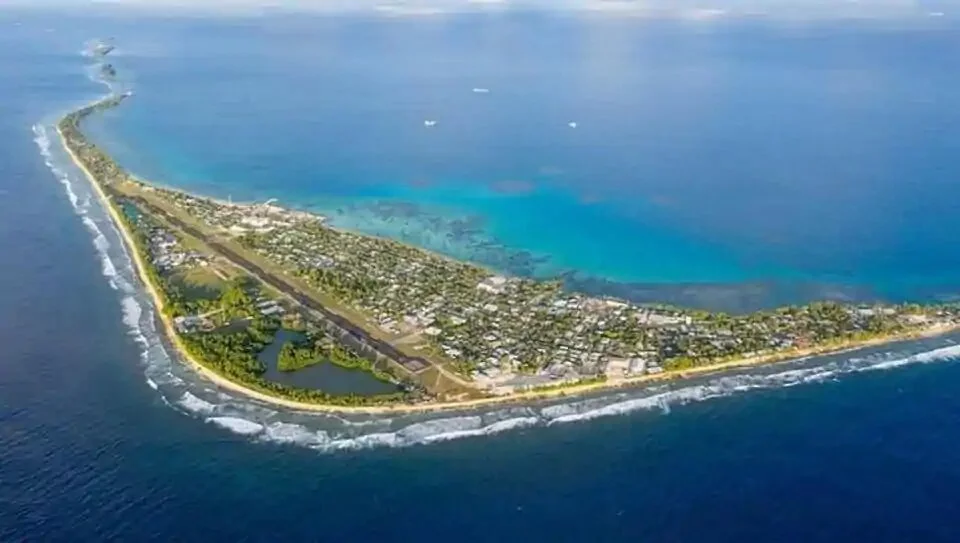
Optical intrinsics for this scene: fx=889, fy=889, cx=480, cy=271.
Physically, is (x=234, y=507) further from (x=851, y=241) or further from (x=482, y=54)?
(x=482, y=54)

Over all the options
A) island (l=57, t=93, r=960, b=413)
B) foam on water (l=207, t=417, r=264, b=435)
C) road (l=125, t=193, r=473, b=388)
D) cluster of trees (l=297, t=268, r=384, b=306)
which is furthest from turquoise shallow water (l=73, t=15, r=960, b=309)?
foam on water (l=207, t=417, r=264, b=435)

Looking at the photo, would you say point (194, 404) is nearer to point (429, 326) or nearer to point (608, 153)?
point (429, 326)

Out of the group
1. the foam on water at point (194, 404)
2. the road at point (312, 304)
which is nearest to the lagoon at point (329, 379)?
the road at point (312, 304)

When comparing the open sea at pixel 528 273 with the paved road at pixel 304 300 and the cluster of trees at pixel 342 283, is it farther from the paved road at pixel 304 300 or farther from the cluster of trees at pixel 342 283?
the cluster of trees at pixel 342 283

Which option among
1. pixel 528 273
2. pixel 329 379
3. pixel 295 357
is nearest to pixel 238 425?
pixel 329 379

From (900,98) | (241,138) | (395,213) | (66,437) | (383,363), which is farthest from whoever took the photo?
(900,98)

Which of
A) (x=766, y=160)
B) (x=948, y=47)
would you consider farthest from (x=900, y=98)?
(x=948, y=47)
